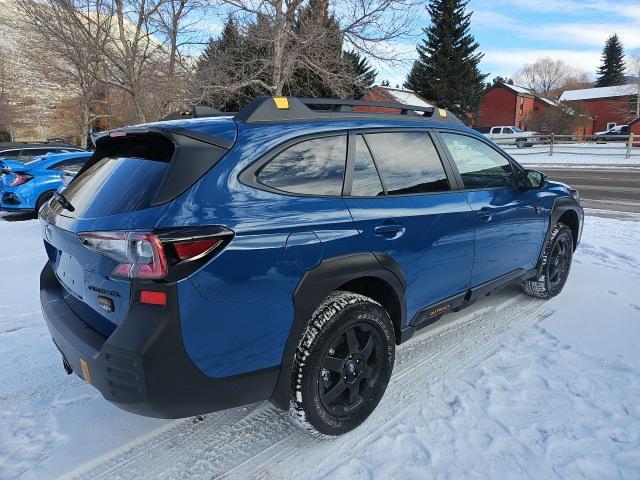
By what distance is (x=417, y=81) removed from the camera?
4053 cm

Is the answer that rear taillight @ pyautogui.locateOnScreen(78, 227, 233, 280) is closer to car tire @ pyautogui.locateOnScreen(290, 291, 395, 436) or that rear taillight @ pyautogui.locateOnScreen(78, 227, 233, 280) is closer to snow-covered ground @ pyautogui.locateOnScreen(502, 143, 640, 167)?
car tire @ pyautogui.locateOnScreen(290, 291, 395, 436)

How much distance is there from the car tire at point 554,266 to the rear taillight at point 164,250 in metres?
3.52

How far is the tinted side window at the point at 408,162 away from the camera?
116 inches

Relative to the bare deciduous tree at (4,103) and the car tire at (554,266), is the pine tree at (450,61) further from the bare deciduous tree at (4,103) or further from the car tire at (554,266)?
the car tire at (554,266)

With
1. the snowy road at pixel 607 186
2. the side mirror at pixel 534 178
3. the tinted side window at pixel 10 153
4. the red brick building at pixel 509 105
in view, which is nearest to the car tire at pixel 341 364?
the side mirror at pixel 534 178

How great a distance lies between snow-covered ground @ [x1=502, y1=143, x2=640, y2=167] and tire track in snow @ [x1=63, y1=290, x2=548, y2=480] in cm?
2354

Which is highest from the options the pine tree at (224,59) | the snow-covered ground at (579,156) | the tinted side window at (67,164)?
the pine tree at (224,59)

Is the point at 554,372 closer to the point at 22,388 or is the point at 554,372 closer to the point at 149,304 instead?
the point at 149,304

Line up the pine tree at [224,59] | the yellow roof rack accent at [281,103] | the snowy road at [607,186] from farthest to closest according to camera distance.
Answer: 1. the pine tree at [224,59]
2. the snowy road at [607,186]
3. the yellow roof rack accent at [281,103]

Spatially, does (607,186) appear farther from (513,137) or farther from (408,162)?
(513,137)

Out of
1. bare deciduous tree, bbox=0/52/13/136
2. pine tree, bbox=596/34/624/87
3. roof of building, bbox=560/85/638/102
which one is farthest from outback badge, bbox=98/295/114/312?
pine tree, bbox=596/34/624/87

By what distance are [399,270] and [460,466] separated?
106cm

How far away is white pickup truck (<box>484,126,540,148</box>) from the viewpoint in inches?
1459

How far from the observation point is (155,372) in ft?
6.63
